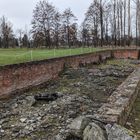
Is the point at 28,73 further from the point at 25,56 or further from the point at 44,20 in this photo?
the point at 44,20

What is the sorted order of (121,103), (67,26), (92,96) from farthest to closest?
(67,26) < (92,96) < (121,103)

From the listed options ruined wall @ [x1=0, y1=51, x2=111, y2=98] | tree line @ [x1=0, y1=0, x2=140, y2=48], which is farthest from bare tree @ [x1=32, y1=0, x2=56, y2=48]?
ruined wall @ [x1=0, y1=51, x2=111, y2=98]

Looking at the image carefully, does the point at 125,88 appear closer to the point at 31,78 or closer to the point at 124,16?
the point at 31,78

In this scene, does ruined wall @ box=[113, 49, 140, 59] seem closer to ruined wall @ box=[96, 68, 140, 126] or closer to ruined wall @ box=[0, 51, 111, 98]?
ruined wall @ box=[0, 51, 111, 98]

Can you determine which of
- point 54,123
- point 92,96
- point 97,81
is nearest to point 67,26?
→ point 97,81

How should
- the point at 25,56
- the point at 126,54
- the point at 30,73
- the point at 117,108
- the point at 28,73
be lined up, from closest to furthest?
the point at 117,108
the point at 28,73
the point at 30,73
the point at 25,56
the point at 126,54

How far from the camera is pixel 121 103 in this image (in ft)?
25.2

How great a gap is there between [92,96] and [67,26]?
44.1 m

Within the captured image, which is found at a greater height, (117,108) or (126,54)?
(117,108)

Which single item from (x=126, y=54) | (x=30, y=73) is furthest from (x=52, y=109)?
(x=126, y=54)

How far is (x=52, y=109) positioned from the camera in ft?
34.2

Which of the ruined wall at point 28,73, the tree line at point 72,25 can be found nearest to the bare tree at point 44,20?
the tree line at point 72,25

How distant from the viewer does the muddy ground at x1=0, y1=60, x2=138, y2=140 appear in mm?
8312

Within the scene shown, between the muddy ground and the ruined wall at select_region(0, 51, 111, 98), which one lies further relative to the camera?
the ruined wall at select_region(0, 51, 111, 98)
